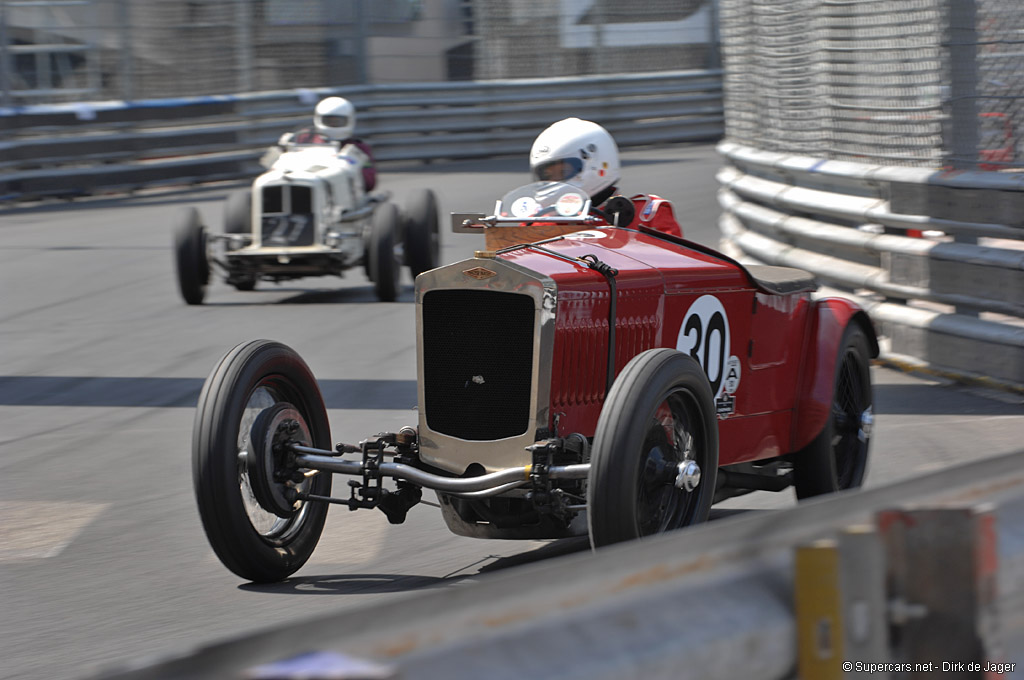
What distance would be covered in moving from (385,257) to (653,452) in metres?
7.41

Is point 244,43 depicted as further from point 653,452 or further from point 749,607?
point 749,607

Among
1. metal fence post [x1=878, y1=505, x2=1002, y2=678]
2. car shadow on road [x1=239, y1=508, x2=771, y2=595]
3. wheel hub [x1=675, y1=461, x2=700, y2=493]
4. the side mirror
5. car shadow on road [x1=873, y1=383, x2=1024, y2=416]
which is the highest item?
the side mirror

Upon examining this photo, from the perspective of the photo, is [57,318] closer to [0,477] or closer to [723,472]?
[0,477]

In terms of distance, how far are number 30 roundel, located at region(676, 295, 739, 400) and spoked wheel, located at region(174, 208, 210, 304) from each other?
7.26 metres

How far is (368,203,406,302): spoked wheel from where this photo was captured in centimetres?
1147

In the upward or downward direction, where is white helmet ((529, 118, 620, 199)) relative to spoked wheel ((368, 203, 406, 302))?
upward

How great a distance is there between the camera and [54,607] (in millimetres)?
4445

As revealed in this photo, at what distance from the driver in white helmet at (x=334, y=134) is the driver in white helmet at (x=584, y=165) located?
25.0 feet

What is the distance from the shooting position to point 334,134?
13727 millimetres

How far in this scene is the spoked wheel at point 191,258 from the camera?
11.4m

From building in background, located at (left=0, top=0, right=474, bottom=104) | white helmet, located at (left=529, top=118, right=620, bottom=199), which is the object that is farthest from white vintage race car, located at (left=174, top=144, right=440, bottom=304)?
building in background, located at (left=0, top=0, right=474, bottom=104)

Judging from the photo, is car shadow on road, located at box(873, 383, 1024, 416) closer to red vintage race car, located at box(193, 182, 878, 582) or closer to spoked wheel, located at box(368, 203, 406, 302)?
red vintage race car, located at box(193, 182, 878, 582)

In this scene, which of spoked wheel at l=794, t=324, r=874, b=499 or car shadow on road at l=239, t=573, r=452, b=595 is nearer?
car shadow on road at l=239, t=573, r=452, b=595

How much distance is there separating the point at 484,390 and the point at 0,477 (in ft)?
9.80
